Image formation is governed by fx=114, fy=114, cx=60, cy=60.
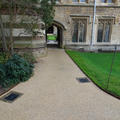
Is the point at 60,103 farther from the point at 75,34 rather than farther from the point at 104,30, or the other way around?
the point at 104,30

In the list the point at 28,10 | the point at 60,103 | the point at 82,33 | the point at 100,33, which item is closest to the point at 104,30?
the point at 100,33

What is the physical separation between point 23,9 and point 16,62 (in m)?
3.62

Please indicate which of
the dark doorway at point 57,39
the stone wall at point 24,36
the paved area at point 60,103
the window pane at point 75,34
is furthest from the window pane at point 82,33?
the paved area at point 60,103

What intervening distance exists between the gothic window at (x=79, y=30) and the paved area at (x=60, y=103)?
809 cm

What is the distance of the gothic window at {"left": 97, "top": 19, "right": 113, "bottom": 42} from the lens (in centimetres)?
1166

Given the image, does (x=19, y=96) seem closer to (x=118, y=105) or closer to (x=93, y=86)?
(x=93, y=86)

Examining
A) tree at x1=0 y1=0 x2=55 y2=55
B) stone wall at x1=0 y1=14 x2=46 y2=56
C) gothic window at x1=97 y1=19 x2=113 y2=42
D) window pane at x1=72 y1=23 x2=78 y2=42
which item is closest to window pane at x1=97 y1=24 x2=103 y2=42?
gothic window at x1=97 y1=19 x2=113 y2=42

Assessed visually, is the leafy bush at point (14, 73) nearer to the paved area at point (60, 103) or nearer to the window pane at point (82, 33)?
the paved area at point (60, 103)

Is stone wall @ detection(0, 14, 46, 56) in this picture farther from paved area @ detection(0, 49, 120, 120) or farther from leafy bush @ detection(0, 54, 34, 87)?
paved area @ detection(0, 49, 120, 120)

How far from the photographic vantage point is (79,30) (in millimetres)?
11680

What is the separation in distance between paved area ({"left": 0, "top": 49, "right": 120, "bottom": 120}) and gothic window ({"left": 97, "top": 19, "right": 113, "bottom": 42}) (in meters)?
8.93

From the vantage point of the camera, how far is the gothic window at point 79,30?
11.5 m

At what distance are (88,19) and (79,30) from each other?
4.41 ft

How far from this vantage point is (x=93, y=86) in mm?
4207
